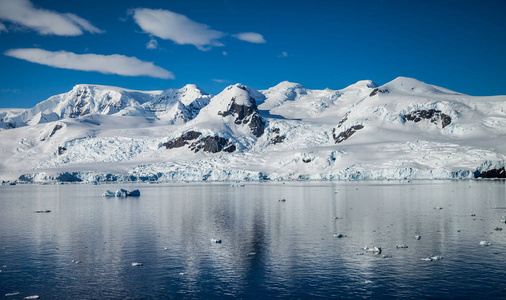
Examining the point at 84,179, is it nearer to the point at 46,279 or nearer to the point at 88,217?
the point at 88,217

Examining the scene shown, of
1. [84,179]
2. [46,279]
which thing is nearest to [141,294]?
[46,279]

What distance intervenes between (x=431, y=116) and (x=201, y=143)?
98281 mm

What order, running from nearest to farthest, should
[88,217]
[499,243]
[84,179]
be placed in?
[499,243]
[88,217]
[84,179]

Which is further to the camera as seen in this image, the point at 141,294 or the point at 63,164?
the point at 63,164

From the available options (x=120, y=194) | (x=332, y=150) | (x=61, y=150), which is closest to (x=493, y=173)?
(x=332, y=150)

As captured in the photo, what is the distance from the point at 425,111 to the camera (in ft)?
527

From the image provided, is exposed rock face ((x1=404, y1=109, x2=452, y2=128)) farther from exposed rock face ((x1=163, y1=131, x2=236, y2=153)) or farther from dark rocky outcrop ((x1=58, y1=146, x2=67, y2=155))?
dark rocky outcrop ((x1=58, y1=146, x2=67, y2=155))

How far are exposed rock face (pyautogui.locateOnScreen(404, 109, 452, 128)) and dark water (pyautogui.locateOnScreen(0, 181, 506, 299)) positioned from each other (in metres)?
125

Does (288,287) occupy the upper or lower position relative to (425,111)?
lower

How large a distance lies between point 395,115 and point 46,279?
526 feet

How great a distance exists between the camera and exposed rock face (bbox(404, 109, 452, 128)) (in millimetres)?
153375

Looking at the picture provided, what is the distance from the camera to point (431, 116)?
6284 inches

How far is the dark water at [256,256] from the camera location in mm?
17344

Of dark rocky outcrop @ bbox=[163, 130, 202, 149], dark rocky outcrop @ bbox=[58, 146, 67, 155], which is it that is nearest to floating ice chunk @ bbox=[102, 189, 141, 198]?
dark rocky outcrop @ bbox=[163, 130, 202, 149]
